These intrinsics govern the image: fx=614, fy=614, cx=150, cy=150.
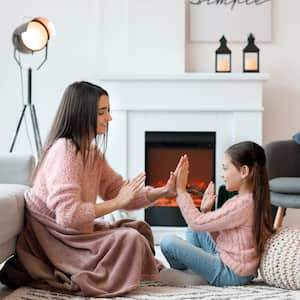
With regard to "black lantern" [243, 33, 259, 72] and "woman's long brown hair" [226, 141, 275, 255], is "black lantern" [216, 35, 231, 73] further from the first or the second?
"woman's long brown hair" [226, 141, 275, 255]

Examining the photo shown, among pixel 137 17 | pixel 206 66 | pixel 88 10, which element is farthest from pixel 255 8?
pixel 88 10

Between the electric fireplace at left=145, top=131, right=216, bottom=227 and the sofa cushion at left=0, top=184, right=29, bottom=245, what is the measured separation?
5.76 ft

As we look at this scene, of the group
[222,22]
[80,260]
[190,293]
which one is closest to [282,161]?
[222,22]

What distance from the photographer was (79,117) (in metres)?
2.34

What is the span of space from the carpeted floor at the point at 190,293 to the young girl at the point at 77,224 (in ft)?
0.16

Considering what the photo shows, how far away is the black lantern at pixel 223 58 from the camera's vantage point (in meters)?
4.14

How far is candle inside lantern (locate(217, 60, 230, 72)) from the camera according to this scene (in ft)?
13.6

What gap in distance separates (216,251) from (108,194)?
1.68 ft

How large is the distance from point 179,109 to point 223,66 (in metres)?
0.44

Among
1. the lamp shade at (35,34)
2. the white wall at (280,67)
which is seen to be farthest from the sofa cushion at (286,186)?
the lamp shade at (35,34)

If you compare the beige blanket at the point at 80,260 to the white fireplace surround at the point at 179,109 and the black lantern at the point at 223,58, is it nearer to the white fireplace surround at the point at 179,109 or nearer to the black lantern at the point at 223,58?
the white fireplace surround at the point at 179,109

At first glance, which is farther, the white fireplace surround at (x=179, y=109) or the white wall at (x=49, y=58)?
the white wall at (x=49, y=58)

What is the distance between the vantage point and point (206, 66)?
169 inches

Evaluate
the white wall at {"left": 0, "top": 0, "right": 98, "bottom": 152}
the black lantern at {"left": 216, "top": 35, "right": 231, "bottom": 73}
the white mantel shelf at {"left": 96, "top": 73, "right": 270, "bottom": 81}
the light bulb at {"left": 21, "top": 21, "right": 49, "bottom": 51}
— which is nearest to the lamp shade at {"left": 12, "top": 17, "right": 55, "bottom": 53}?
the light bulb at {"left": 21, "top": 21, "right": 49, "bottom": 51}
